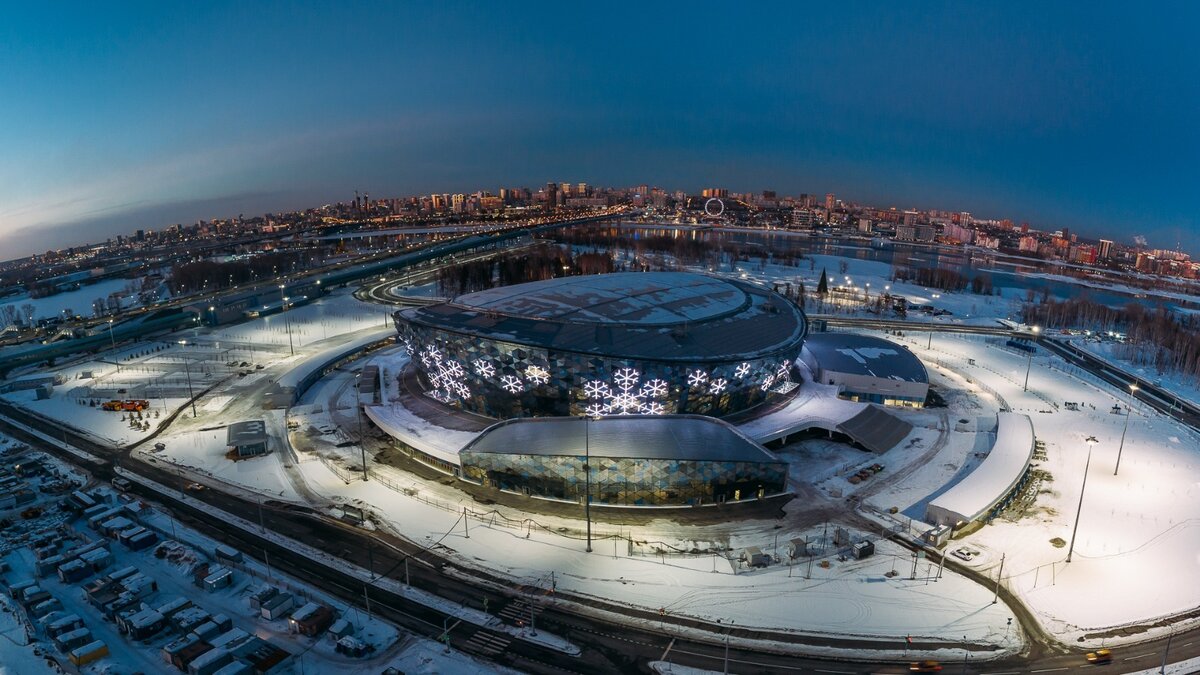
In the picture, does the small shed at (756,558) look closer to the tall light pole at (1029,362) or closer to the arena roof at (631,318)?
the arena roof at (631,318)

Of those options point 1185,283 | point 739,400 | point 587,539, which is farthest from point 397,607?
point 1185,283

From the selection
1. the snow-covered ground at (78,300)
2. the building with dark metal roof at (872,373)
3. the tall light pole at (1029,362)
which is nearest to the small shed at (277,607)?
the building with dark metal roof at (872,373)

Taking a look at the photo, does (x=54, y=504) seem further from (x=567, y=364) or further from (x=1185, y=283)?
(x=1185, y=283)

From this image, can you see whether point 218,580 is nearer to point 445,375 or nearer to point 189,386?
point 445,375

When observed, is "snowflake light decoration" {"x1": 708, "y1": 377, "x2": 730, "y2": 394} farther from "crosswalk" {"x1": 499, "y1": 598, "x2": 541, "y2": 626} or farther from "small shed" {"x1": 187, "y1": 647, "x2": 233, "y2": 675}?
"small shed" {"x1": 187, "y1": 647, "x2": 233, "y2": 675}

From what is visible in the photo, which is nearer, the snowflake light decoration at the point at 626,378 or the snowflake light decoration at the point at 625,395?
the snowflake light decoration at the point at 626,378

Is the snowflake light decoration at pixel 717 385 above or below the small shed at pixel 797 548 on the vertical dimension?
above
